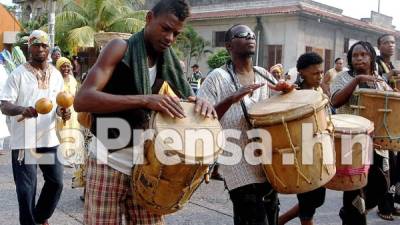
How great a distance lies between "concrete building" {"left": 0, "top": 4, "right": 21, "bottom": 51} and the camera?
30312 mm

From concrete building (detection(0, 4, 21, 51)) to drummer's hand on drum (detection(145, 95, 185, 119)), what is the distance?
2960cm

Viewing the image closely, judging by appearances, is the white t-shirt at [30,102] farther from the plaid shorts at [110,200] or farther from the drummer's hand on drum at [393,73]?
the drummer's hand on drum at [393,73]

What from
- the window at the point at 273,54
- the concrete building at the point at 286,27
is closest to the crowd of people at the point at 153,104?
the concrete building at the point at 286,27

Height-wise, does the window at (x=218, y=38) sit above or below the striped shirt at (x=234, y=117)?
above

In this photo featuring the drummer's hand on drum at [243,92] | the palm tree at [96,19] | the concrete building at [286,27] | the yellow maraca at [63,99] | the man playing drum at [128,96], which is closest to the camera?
the man playing drum at [128,96]

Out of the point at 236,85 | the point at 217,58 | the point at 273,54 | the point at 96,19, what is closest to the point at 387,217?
the point at 236,85

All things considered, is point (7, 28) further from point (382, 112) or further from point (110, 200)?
point (110, 200)

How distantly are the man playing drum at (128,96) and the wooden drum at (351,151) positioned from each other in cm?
145

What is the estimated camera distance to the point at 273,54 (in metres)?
24.9

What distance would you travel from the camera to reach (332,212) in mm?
5691

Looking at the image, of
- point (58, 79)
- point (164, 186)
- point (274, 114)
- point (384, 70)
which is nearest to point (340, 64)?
point (384, 70)

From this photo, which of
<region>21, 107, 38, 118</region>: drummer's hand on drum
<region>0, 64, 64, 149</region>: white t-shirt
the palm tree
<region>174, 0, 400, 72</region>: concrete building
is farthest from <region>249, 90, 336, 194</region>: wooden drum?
<region>174, 0, 400, 72</region>: concrete building

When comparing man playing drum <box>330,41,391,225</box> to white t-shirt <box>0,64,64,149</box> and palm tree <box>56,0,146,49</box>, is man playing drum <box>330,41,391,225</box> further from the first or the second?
palm tree <box>56,0,146,49</box>

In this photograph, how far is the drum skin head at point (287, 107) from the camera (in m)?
3.05
